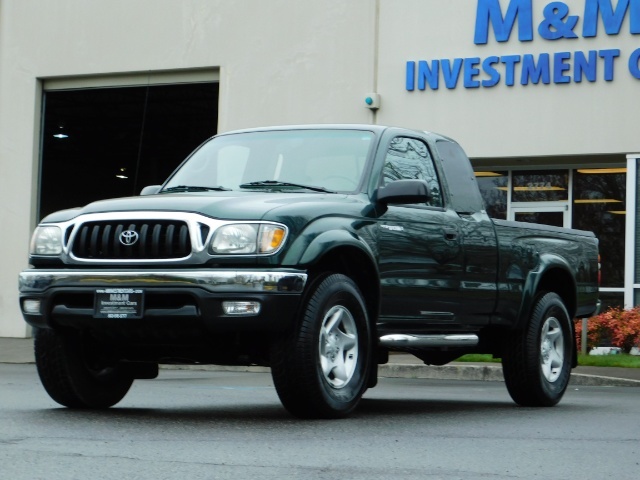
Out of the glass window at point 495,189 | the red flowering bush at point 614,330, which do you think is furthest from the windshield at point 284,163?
the glass window at point 495,189

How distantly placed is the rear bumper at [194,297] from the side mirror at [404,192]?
3.62 ft

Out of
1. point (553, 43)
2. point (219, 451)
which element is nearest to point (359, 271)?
point (219, 451)

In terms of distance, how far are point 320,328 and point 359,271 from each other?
0.90 metres

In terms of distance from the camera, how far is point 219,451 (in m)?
6.41

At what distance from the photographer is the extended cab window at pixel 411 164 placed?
367 inches

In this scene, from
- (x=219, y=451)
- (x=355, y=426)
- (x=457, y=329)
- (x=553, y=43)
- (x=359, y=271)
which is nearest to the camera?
(x=219, y=451)

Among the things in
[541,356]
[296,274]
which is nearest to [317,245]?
[296,274]

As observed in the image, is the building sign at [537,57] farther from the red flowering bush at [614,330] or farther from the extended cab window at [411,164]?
the extended cab window at [411,164]

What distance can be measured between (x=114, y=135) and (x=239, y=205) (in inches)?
793

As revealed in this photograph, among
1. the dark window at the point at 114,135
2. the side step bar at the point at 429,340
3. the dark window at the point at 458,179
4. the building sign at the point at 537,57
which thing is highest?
the building sign at the point at 537,57

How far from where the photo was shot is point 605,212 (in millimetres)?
21047

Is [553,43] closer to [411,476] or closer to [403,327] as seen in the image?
[403,327]

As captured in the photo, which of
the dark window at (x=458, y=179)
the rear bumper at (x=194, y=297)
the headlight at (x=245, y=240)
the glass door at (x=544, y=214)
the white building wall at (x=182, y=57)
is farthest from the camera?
the white building wall at (x=182, y=57)

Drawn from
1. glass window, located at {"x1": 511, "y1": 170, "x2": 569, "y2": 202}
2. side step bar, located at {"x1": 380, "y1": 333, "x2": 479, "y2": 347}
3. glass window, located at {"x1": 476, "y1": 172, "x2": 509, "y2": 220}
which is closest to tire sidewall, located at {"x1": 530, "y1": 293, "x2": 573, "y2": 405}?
side step bar, located at {"x1": 380, "y1": 333, "x2": 479, "y2": 347}
